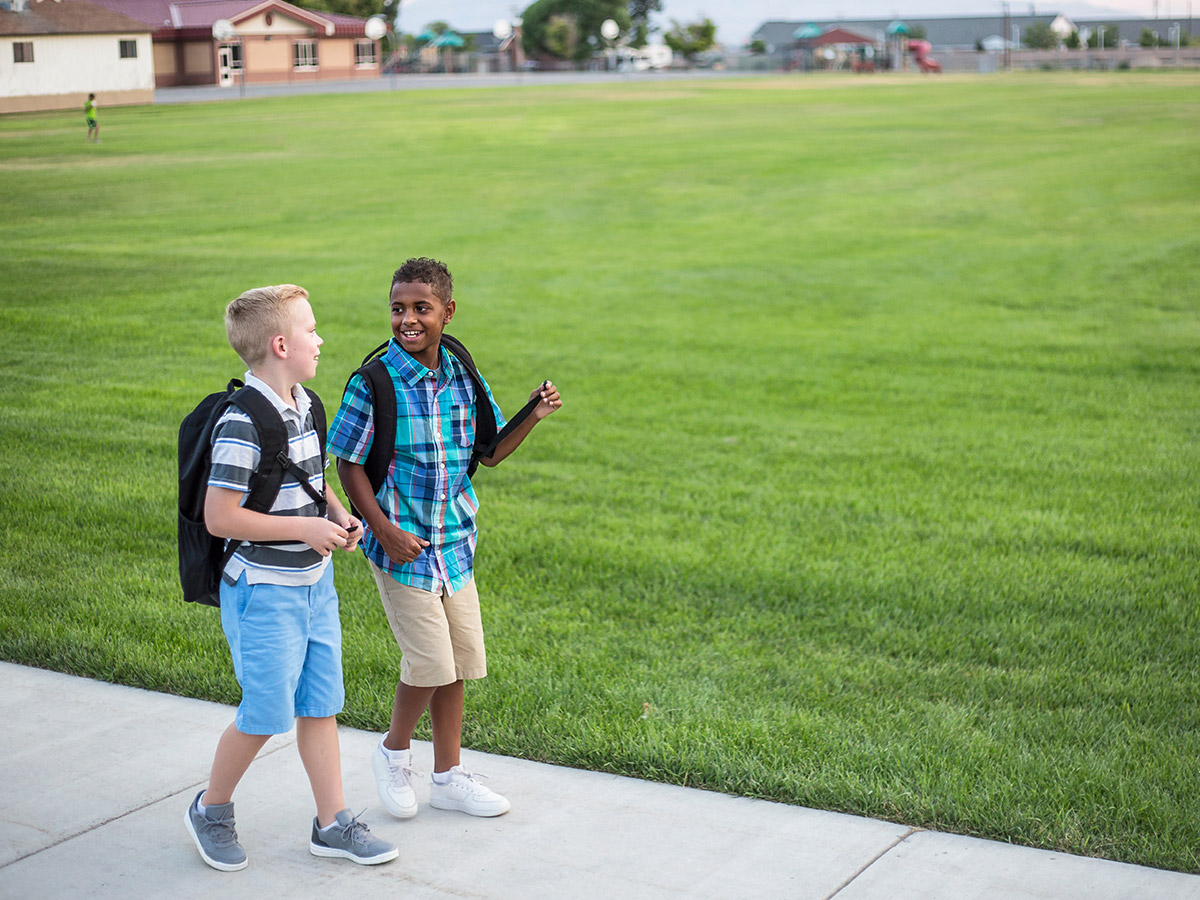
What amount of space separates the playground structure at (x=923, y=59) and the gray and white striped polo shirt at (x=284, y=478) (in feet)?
255

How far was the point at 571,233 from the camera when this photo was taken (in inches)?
774

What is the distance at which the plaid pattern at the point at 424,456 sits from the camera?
355 centimetres

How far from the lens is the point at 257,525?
10.5 ft

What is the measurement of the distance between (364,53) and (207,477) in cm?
2672

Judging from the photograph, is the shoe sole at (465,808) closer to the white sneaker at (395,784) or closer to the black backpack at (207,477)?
the white sneaker at (395,784)

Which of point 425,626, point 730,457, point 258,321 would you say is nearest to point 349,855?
point 425,626

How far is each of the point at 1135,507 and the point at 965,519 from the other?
1061 millimetres

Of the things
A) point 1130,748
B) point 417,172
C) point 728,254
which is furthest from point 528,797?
point 417,172

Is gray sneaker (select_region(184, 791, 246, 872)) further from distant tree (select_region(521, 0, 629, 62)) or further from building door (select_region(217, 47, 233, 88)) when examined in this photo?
distant tree (select_region(521, 0, 629, 62))

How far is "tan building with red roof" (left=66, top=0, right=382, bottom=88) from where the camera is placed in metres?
12.0

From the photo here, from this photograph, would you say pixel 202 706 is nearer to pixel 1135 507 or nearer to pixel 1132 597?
pixel 1132 597

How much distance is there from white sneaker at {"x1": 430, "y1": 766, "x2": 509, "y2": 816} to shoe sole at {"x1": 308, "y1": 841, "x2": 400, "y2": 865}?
300mm

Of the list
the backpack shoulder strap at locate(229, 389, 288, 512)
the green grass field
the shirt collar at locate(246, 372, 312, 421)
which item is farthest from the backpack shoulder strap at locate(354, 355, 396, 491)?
the green grass field

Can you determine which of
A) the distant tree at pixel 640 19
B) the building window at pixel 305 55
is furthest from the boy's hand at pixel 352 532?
the distant tree at pixel 640 19
